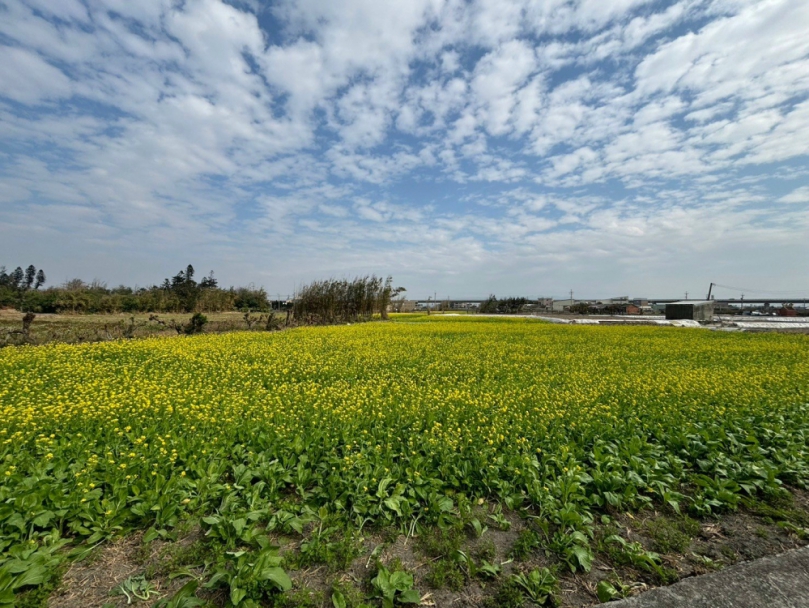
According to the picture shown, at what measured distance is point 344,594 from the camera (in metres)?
2.11

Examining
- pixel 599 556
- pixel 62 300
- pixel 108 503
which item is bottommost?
pixel 599 556


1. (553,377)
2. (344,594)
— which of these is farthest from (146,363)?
(553,377)

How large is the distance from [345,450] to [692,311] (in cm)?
2725

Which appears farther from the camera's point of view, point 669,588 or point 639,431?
point 639,431

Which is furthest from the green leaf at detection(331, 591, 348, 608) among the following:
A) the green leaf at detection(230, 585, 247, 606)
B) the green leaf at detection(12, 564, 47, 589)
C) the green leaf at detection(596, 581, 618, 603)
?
the green leaf at detection(12, 564, 47, 589)

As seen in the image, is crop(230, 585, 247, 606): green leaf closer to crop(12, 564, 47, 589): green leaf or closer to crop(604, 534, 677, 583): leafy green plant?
crop(12, 564, 47, 589): green leaf

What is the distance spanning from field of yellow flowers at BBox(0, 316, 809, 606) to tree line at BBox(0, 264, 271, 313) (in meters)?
17.8

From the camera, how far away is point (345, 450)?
12.0 ft

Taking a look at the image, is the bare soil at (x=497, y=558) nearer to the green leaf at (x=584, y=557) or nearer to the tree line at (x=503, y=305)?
the green leaf at (x=584, y=557)

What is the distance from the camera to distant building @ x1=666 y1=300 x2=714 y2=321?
23328 mm

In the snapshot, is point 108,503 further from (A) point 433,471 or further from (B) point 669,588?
(B) point 669,588

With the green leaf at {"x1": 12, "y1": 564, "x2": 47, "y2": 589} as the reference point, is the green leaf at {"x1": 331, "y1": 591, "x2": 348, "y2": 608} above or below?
below

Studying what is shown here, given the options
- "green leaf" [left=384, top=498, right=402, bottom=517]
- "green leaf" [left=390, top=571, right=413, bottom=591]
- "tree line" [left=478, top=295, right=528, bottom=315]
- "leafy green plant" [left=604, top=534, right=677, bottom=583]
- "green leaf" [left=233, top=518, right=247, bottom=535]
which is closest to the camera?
"green leaf" [left=390, top=571, right=413, bottom=591]

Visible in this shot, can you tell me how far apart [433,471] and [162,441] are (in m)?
2.66
